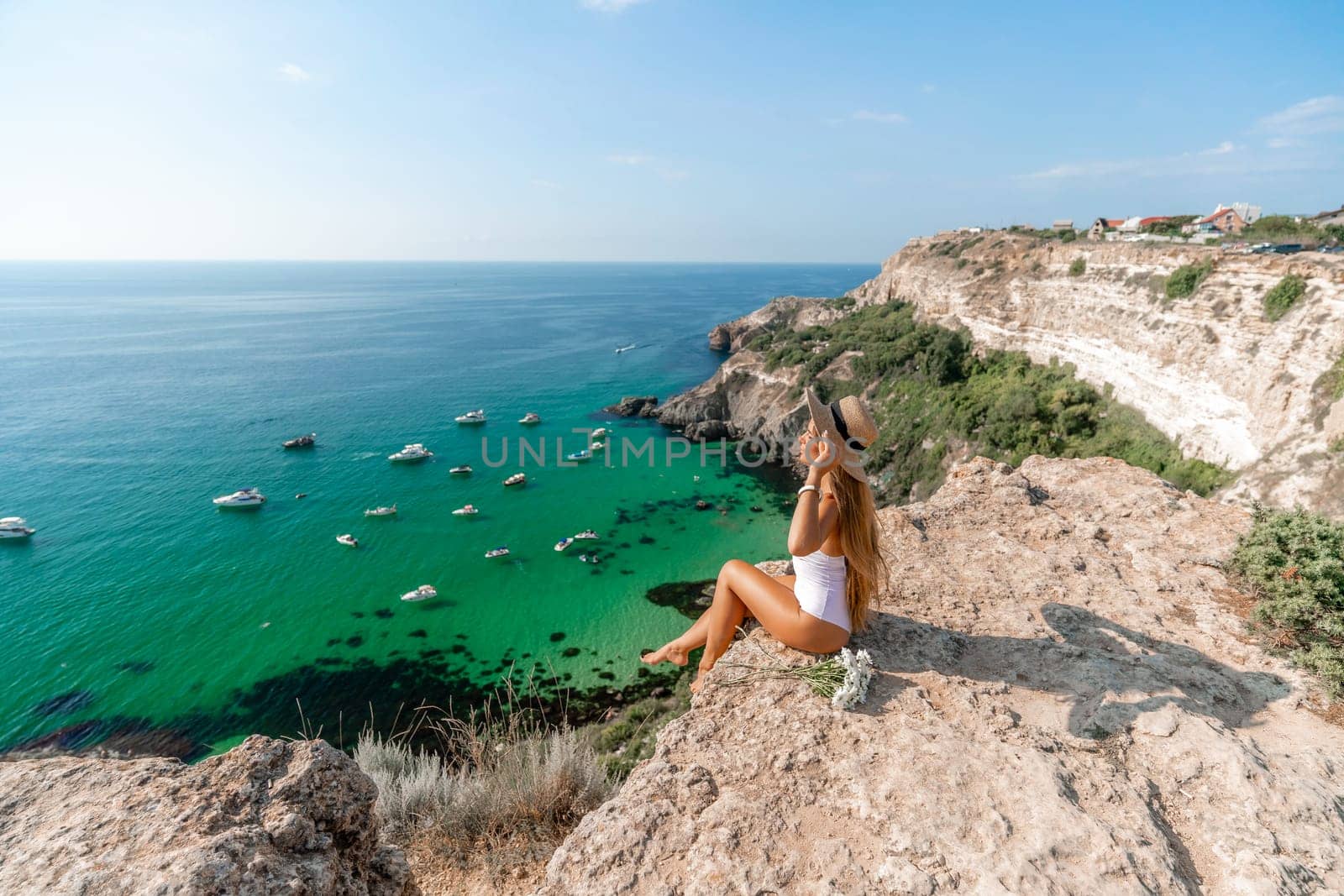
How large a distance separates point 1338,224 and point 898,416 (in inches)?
780

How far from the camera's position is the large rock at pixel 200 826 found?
2.30 meters

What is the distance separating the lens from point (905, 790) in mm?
→ 3236

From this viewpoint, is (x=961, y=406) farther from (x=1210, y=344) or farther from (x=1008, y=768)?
(x=1008, y=768)

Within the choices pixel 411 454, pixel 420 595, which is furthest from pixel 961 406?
pixel 411 454

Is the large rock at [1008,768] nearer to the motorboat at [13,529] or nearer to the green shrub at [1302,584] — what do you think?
the green shrub at [1302,584]

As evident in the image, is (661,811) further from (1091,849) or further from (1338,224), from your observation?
(1338,224)

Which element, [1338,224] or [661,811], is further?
[1338,224]

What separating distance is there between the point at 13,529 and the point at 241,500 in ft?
30.0

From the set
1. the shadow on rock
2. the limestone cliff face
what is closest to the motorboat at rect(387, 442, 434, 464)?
the shadow on rock

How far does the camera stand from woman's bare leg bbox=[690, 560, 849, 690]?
13.8 feet

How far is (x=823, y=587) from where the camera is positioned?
13.6 ft

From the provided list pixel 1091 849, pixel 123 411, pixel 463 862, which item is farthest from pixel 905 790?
pixel 123 411

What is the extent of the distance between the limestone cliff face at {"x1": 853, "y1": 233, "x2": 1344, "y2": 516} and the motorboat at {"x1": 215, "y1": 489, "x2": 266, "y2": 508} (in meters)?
41.8

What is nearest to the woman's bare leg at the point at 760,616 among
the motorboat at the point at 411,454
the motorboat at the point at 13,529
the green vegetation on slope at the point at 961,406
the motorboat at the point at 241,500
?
the green vegetation on slope at the point at 961,406
